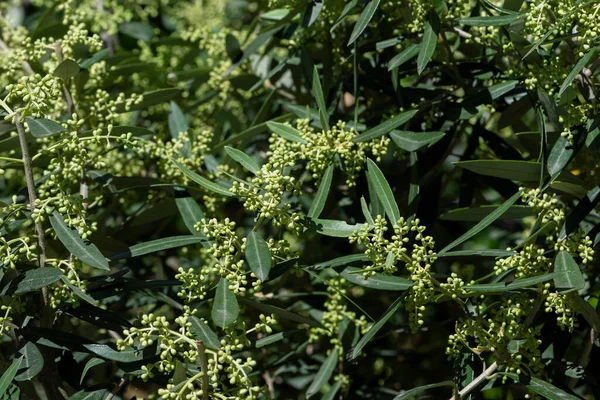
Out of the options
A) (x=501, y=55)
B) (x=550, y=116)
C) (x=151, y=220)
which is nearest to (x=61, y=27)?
(x=151, y=220)

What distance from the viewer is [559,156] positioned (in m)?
1.70

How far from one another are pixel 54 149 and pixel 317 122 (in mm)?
686

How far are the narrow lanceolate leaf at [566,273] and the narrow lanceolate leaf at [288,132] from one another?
25.0 inches

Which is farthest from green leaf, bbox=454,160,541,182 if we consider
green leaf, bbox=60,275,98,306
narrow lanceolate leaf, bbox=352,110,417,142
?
green leaf, bbox=60,275,98,306

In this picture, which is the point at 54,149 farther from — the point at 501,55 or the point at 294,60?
the point at 501,55

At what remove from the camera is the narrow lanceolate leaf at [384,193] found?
5.51 feet

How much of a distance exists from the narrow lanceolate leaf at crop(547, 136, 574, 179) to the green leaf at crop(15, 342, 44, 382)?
1.15m

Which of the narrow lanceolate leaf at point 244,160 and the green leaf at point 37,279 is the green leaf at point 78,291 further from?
the narrow lanceolate leaf at point 244,160

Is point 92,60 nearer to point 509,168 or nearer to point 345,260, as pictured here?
point 345,260

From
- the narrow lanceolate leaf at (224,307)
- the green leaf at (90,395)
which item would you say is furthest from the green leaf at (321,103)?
the green leaf at (90,395)

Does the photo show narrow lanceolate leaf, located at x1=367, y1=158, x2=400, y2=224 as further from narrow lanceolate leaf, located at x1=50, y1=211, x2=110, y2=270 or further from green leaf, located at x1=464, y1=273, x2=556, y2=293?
narrow lanceolate leaf, located at x1=50, y1=211, x2=110, y2=270

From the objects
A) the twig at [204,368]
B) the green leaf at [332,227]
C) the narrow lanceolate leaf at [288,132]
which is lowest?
the twig at [204,368]

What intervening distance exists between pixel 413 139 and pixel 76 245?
0.80m

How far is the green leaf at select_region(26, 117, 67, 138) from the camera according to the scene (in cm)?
156
